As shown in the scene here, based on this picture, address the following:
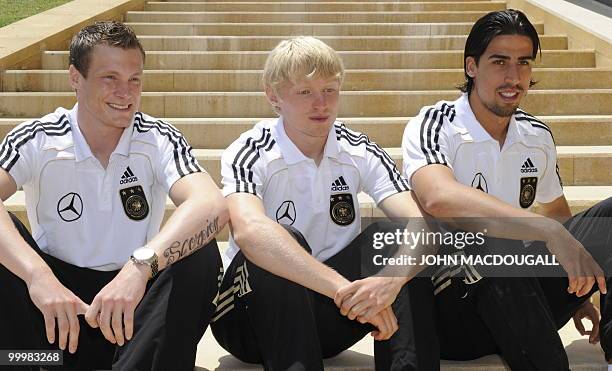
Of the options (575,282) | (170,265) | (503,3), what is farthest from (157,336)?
(503,3)

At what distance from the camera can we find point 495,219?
104 inches

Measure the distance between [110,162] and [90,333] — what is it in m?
0.56

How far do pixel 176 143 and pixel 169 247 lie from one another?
482 millimetres

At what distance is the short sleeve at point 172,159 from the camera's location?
2752 millimetres

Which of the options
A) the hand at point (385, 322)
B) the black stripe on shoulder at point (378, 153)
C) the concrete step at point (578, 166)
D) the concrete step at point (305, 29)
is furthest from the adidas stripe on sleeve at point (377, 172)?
the concrete step at point (305, 29)

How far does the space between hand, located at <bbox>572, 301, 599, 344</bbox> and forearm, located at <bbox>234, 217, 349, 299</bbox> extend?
0.89 meters

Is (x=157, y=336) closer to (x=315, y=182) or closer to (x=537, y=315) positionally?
(x=315, y=182)

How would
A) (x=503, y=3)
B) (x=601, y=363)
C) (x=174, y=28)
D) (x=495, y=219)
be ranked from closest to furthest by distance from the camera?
(x=495, y=219) < (x=601, y=363) < (x=174, y=28) < (x=503, y=3)

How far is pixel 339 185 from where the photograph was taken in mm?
2797

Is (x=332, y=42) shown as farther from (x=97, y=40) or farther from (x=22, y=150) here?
(x=22, y=150)

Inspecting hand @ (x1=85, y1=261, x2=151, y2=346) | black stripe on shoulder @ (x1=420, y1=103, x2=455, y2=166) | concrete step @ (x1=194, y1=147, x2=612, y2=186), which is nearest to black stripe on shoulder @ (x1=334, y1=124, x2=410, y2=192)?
black stripe on shoulder @ (x1=420, y1=103, x2=455, y2=166)

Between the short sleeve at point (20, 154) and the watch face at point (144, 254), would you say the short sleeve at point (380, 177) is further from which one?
the short sleeve at point (20, 154)

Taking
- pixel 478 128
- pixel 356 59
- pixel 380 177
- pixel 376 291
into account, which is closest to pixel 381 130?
Answer: pixel 356 59

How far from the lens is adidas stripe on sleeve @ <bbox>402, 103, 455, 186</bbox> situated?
281 cm
